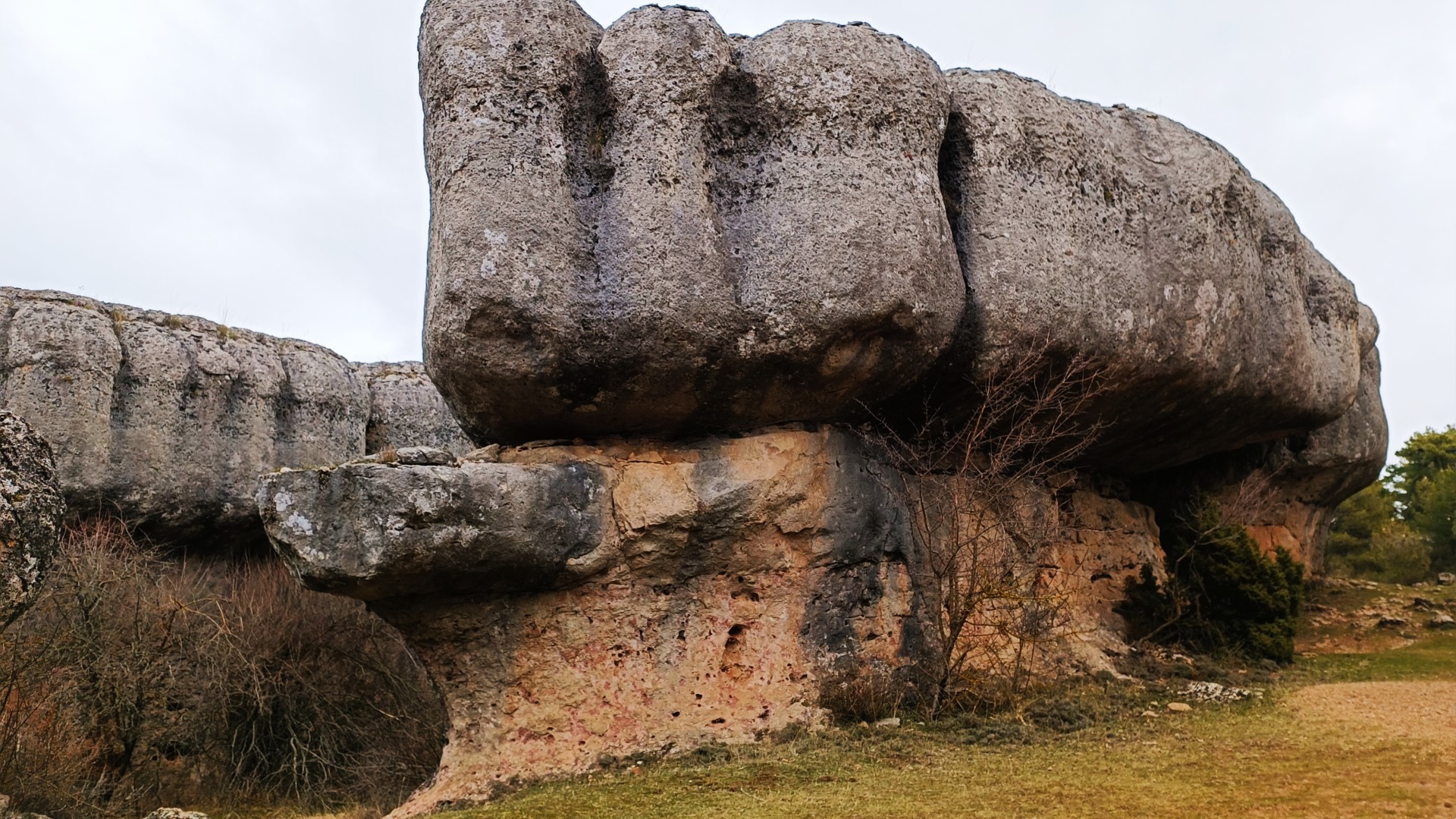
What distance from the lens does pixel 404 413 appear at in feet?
59.9

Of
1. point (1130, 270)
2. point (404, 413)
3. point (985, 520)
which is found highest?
point (1130, 270)

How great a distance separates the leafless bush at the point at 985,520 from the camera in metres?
9.26

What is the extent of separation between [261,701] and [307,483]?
4.70 metres

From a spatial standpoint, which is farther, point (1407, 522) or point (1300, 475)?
point (1407, 522)

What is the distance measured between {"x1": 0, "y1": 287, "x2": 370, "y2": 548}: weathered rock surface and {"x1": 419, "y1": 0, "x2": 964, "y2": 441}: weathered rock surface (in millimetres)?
6932

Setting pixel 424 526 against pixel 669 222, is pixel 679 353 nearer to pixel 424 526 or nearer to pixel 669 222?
pixel 669 222

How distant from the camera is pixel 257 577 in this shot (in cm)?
1411

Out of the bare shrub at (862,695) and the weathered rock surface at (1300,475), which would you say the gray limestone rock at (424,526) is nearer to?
the bare shrub at (862,695)

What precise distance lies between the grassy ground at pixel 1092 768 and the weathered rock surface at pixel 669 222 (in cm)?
238

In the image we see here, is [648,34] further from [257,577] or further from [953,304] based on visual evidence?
[257,577]

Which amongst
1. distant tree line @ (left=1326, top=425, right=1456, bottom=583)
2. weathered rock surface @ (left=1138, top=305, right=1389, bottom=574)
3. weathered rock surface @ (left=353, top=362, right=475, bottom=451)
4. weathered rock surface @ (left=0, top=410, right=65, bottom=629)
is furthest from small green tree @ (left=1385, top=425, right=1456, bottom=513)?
weathered rock surface @ (left=0, top=410, right=65, bottom=629)

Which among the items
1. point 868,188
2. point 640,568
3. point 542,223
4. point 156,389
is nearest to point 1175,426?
point 868,188

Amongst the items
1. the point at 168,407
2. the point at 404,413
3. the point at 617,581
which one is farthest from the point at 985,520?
the point at 404,413

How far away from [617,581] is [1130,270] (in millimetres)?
4711
